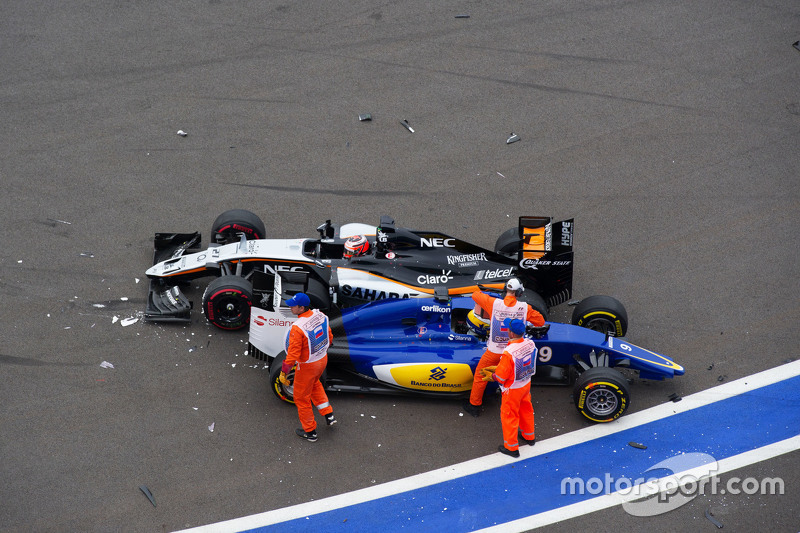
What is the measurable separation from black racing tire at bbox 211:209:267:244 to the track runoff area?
427 centimetres

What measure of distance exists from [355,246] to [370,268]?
36cm

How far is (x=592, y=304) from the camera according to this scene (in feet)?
31.7

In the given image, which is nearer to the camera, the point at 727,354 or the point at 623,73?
the point at 727,354

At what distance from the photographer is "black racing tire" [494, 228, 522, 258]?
1073 cm

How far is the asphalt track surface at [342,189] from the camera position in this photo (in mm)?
8500

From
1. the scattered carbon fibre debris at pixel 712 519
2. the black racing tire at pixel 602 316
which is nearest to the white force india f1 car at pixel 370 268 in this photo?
the black racing tire at pixel 602 316

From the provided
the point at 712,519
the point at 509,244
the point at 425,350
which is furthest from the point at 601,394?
the point at 509,244

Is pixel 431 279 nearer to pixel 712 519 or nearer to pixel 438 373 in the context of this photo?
pixel 438 373

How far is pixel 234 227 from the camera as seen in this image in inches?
Answer: 428

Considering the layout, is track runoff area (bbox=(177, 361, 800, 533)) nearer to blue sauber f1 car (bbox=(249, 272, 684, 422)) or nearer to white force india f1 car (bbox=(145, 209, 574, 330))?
blue sauber f1 car (bbox=(249, 272, 684, 422))

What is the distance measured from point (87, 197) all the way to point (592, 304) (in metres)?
7.85

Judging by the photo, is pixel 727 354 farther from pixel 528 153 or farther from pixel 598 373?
pixel 528 153

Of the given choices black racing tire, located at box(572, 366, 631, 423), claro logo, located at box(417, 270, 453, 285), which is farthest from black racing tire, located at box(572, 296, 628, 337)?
claro logo, located at box(417, 270, 453, 285)

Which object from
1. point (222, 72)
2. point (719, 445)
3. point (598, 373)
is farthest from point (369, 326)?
point (222, 72)
